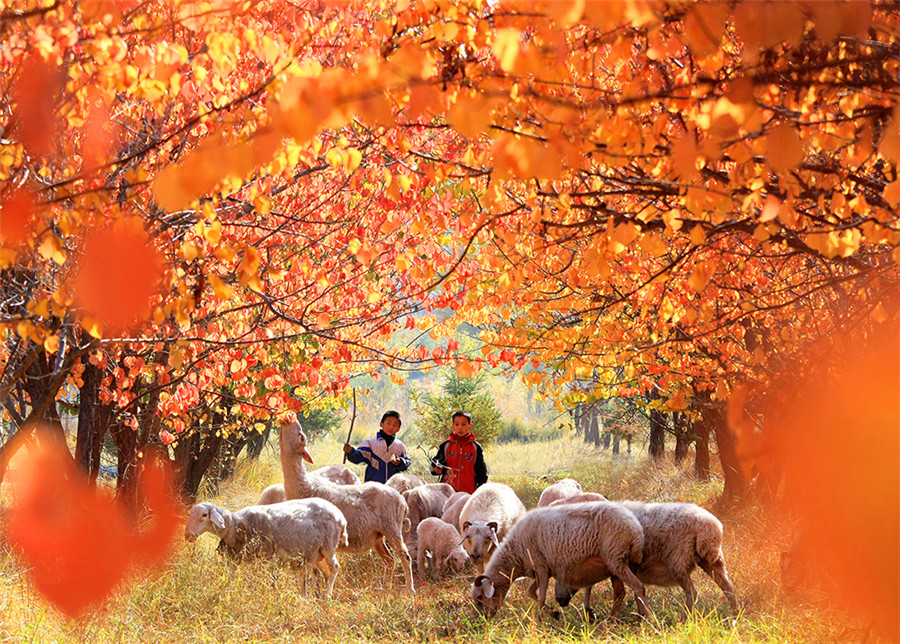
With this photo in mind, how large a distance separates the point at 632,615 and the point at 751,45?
574 centimetres

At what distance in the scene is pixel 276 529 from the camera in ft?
25.5

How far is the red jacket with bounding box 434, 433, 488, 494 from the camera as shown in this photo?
12477 mm

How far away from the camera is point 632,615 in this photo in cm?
716

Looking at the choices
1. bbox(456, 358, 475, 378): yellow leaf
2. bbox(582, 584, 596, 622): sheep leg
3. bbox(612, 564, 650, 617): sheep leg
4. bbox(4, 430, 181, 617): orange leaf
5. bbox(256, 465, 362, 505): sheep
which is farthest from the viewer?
bbox(256, 465, 362, 505): sheep

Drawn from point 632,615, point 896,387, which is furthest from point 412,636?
point 896,387

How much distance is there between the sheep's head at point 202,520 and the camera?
759cm

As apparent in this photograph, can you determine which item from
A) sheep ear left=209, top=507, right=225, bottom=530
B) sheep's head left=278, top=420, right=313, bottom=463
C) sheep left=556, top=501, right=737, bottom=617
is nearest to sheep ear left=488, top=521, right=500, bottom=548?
sheep left=556, top=501, right=737, bottom=617

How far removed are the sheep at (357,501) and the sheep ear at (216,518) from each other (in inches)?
48.1

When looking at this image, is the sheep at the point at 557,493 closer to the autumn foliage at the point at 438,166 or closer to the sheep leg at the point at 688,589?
the autumn foliage at the point at 438,166

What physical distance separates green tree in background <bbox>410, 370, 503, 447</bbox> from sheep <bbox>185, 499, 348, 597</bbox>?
20.3 metres

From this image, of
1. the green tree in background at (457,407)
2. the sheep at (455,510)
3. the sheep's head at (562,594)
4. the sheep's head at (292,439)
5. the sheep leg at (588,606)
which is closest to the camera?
the sheep leg at (588,606)

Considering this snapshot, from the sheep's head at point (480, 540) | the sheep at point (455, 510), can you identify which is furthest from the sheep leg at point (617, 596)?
the sheep at point (455, 510)

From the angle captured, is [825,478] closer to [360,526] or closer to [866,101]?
[866,101]

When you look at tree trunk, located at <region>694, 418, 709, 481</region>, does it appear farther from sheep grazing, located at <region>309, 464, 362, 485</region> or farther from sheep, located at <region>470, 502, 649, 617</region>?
sheep, located at <region>470, 502, 649, 617</region>
